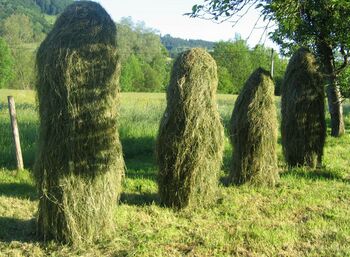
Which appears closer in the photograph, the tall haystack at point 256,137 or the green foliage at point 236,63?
the tall haystack at point 256,137

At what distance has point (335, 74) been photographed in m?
12.3

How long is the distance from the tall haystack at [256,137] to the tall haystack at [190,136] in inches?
58.6

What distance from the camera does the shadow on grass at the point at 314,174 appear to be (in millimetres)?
9416

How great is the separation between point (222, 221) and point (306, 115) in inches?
191

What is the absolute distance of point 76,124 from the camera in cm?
546

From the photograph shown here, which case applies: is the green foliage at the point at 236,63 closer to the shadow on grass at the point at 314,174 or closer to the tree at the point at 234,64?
the tree at the point at 234,64

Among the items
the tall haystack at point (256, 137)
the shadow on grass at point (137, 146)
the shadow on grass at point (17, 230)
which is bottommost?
the shadow on grass at point (17, 230)

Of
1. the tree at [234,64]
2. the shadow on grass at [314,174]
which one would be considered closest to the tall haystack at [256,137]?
the shadow on grass at [314,174]

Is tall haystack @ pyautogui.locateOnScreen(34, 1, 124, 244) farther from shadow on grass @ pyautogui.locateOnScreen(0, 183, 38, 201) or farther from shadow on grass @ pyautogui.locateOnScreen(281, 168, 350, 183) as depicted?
shadow on grass @ pyautogui.locateOnScreen(281, 168, 350, 183)

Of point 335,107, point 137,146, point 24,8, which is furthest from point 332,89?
point 24,8

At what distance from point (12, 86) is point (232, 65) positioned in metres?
34.8

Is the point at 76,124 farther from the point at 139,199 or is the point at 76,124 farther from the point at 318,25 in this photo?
the point at 318,25

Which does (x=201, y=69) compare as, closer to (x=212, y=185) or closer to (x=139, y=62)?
(x=212, y=185)

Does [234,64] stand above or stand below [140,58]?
below
